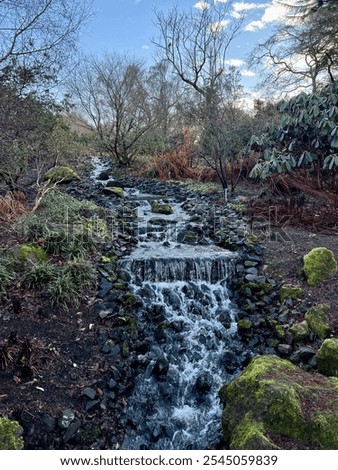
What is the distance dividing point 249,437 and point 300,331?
1.79 metres

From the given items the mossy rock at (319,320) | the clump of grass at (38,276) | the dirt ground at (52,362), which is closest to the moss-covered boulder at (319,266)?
the dirt ground at (52,362)

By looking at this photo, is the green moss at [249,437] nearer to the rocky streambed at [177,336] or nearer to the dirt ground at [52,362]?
the rocky streambed at [177,336]

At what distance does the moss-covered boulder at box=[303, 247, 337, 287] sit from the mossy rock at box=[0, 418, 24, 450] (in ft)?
12.1

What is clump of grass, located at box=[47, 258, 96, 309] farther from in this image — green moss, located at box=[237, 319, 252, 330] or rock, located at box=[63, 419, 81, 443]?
green moss, located at box=[237, 319, 252, 330]

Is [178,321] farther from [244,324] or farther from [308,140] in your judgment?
[308,140]

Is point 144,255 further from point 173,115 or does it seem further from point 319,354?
point 173,115

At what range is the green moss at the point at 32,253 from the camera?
167 inches

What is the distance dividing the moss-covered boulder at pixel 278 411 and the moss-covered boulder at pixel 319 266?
5.77 ft

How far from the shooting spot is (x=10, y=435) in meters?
2.37

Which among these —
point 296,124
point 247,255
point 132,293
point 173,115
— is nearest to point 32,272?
point 132,293

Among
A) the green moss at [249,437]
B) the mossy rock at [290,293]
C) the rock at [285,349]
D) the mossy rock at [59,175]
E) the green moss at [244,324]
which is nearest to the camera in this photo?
the green moss at [249,437]

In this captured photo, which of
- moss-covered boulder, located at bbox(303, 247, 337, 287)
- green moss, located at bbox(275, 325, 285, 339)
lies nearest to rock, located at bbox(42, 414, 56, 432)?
green moss, located at bbox(275, 325, 285, 339)

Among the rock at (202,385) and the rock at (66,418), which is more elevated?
the rock at (66,418)
